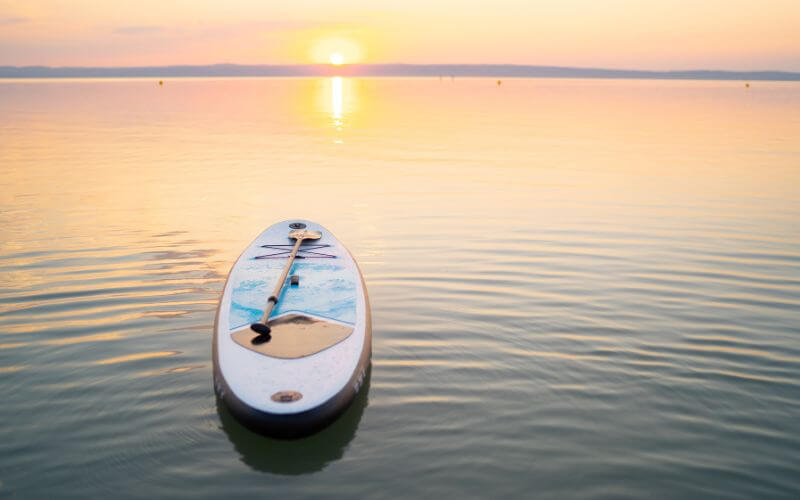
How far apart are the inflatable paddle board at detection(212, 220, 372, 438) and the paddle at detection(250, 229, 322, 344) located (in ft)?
0.04

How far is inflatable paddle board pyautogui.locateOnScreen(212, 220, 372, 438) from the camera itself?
680 centimetres

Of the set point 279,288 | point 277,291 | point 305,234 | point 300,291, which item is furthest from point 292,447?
point 305,234

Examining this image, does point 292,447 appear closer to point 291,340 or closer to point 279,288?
point 291,340

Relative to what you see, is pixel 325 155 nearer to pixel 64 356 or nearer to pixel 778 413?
pixel 64 356

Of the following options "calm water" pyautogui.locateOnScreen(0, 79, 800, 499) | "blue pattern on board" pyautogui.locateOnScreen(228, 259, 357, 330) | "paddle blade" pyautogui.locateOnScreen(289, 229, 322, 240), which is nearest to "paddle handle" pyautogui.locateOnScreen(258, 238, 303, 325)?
"blue pattern on board" pyautogui.locateOnScreen(228, 259, 357, 330)

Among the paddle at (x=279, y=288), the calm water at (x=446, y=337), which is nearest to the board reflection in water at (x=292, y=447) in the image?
the calm water at (x=446, y=337)

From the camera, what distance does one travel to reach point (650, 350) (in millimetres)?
9070

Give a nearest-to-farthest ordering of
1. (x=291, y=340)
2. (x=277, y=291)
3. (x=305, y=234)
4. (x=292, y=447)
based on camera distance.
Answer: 1. (x=292, y=447)
2. (x=291, y=340)
3. (x=277, y=291)
4. (x=305, y=234)

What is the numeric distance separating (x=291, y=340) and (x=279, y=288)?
147 cm

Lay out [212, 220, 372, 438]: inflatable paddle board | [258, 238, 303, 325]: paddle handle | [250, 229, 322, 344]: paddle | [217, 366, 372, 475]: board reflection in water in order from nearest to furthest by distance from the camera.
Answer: [217, 366, 372, 475]: board reflection in water
[212, 220, 372, 438]: inflatable paddle board
[250, 229, 322, 344]: paddle
[258, 238, 303, 325]: paddle handle

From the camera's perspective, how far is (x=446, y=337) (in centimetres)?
964

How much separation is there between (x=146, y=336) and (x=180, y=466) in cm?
341

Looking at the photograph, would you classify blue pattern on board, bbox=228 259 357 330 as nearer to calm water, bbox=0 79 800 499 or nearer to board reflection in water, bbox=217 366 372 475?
calm water, bbox=0 79 800 499

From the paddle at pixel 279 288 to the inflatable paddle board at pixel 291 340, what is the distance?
0.01m
